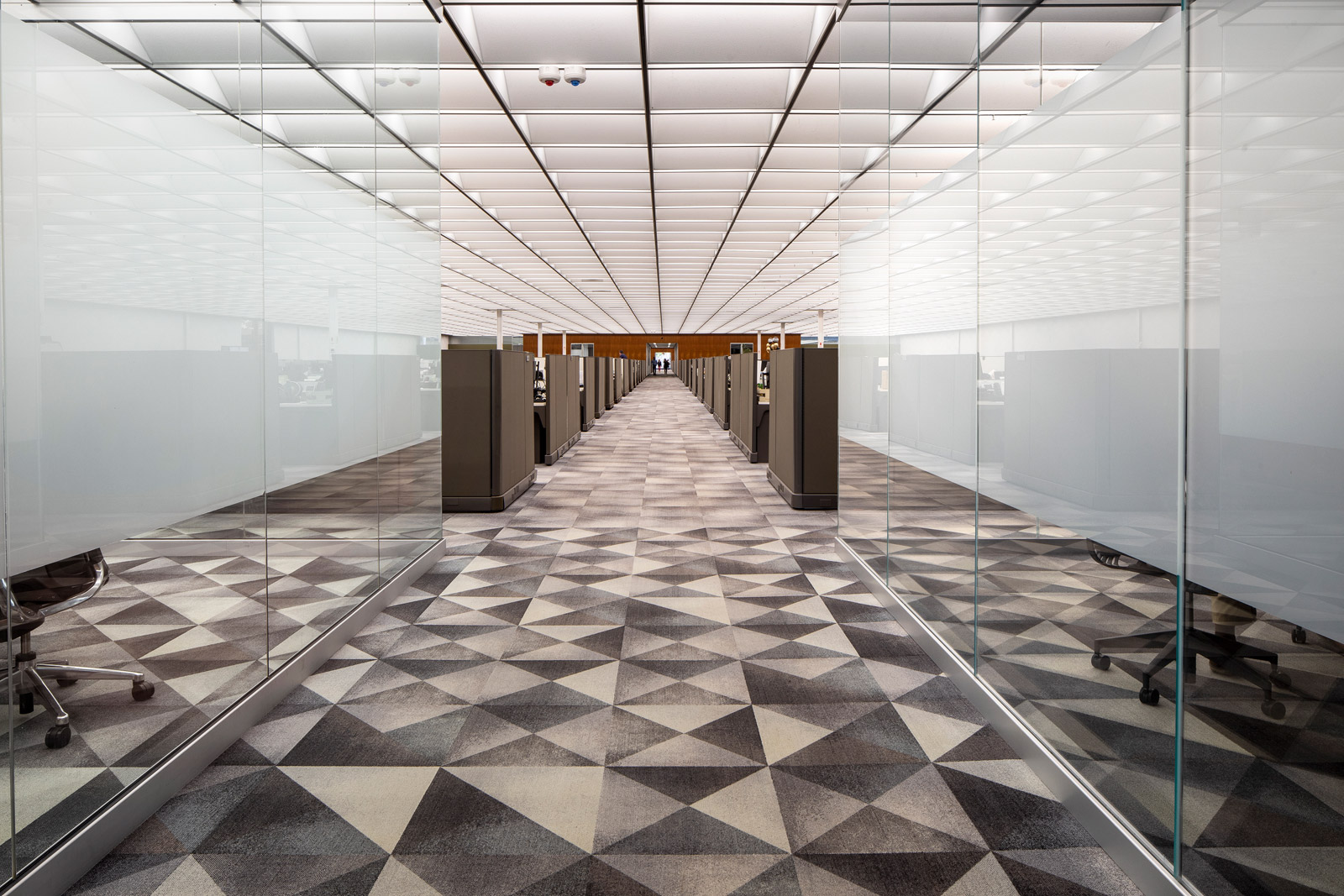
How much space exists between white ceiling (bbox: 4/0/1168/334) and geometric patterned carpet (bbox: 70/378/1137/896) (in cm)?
214

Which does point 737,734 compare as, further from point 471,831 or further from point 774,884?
point 471,831

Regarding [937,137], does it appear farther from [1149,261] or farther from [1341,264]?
[1341,264]

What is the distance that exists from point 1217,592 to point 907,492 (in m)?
2.56

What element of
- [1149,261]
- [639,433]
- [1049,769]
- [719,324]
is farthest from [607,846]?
[719,324]

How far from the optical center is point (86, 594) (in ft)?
6.79

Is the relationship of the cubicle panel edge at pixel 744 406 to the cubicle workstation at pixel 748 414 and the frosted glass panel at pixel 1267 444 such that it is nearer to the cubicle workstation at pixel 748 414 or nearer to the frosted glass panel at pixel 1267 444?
the cubicle workstation at pixel 748 414

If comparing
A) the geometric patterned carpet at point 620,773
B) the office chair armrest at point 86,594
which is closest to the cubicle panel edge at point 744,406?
the geometric patterned carpet at point 620,773

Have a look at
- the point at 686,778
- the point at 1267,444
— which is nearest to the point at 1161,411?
the point at 1267,444

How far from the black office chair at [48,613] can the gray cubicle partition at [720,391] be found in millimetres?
14019

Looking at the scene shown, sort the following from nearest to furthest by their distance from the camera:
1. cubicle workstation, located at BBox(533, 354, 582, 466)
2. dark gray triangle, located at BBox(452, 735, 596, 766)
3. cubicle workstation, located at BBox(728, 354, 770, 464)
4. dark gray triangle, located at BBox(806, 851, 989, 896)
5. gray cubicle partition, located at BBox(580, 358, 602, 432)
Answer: dark gray triangle, located at BBox(806, 851, 989, 896) < dark gray triangle, located at BBox(452, 735, 596, 766) < cubicle workstation, located at BBox(533, 354, 582, 466) < cubicle workstation, located at BBox(728, 354, 770, 464) < gray cubicle partition, located at BBox(580, 358, 602, 432)

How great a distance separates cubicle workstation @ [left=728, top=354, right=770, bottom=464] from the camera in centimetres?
1166

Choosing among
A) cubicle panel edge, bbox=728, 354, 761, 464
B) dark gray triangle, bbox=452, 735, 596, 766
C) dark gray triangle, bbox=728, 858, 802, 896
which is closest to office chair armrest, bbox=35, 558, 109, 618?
dark gray triangle, bbox=452, 735, 596, 766

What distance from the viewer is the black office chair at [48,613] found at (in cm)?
182

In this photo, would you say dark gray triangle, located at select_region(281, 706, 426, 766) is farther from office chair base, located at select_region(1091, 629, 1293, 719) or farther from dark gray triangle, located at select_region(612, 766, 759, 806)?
office chair base, located at select_region(1091, 629, 1293, 719)
